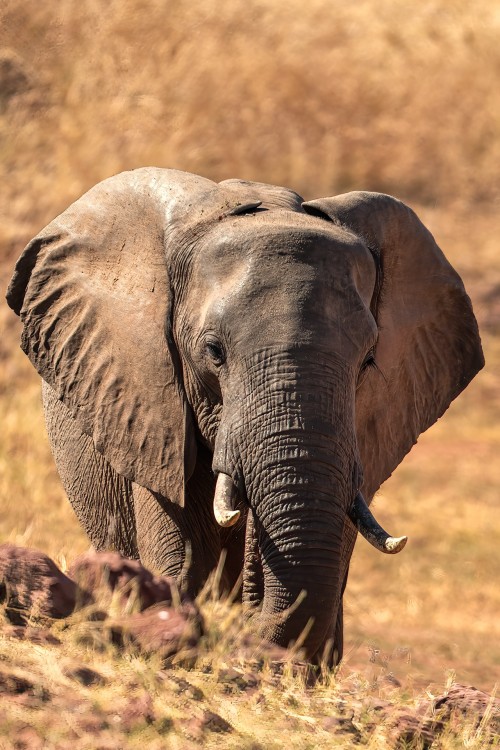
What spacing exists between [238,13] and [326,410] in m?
19.3

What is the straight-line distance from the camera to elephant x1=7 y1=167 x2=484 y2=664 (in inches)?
239

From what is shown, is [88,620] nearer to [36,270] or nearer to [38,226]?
[36,270]

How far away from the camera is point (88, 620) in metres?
5.48

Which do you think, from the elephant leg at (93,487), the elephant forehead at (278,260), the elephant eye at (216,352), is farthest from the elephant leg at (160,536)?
the elephant forehead at (278,260)

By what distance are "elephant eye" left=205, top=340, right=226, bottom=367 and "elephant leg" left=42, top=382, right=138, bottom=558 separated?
1.39 metres

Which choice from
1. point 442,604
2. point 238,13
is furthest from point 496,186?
point 442,604

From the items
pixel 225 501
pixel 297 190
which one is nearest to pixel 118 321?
pixel 225 501

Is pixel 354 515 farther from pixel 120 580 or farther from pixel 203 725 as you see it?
pixel 203 725

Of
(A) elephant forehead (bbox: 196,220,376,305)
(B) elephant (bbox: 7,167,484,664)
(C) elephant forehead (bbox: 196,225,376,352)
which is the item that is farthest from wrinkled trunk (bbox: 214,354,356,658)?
(A) elephant forehead (bbox: 196,220,376,305)

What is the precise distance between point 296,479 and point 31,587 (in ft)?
3.65

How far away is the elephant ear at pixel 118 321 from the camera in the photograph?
267 inches

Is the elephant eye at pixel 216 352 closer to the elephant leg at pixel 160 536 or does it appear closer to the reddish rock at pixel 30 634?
the elephant leg at pixel 160 536

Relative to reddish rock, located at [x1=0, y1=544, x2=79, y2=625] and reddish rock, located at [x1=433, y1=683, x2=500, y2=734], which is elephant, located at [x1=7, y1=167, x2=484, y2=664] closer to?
reddish rock, located at [x1=433, y1=683, x2=500, y2=734]

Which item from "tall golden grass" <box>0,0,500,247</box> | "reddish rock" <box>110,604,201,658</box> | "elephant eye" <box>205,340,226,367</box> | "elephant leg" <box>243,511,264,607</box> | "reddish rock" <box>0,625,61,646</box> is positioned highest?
"tall golden grass" <box>0,0,500,247</box>
